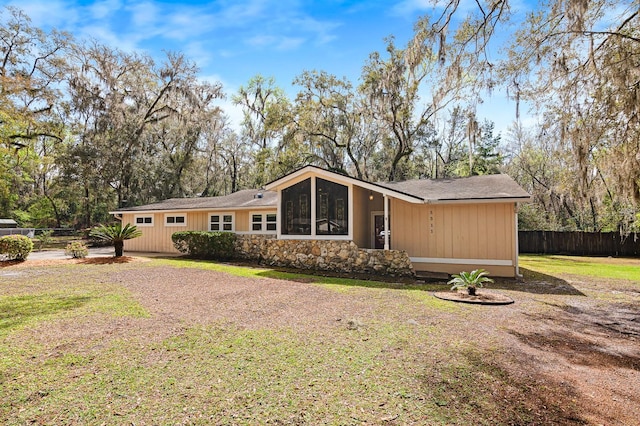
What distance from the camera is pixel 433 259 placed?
10.6 meters

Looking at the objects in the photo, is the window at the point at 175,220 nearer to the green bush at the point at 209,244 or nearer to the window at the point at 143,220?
the window at the point at 143,220

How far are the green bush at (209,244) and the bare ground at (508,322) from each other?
4583 mm

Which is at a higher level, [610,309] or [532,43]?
[532,43]

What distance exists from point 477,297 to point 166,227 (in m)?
15.1

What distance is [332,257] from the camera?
1131cm

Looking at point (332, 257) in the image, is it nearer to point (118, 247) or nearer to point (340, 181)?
point (340, 181)

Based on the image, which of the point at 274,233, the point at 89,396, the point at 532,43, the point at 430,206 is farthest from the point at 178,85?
the point at 89,396

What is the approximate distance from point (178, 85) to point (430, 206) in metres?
21.8

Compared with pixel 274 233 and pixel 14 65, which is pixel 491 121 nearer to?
pixel 274 233

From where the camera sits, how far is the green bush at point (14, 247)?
35.3ft

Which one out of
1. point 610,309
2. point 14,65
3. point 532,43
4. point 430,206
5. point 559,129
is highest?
point 14,65

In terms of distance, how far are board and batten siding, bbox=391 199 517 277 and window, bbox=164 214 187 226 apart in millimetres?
10804

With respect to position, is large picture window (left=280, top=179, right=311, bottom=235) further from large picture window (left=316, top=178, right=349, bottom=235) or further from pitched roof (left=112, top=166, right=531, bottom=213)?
pitched roof (left=112, top=166, right=531, bottom=213)

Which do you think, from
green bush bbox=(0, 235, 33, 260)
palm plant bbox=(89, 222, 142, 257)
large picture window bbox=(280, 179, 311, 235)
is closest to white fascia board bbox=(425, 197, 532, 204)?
large picture window bbox=(280, 179, 311, 235)
